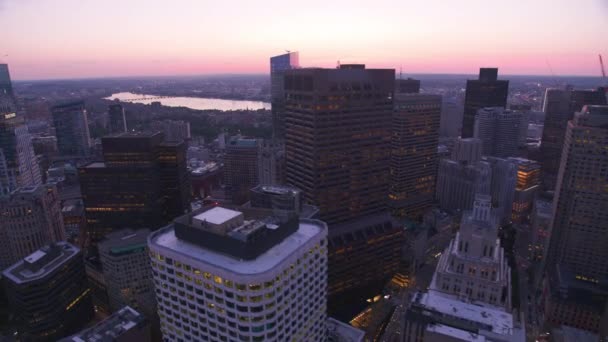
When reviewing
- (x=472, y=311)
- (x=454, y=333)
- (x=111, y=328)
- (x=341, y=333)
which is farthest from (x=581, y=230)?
(x=111, y=328)

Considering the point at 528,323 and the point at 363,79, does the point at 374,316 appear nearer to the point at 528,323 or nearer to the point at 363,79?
the point at 528,323

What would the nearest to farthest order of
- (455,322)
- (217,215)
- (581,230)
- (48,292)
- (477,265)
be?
1. (217,215)
2. (455,322)
3. (477,265)
4. (48,292)
5. (581,230)

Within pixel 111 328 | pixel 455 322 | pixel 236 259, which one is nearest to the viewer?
pixel 236 259

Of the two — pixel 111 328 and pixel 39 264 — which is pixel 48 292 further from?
pixel 111 328

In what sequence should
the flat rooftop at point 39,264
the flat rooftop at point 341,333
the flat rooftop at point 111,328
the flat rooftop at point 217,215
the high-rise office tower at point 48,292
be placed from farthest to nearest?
the flat rooftop at point 39,264, the high-rise office tower at point 48,292, the flat rooftop at point 341,333, the flat rooftop at point 111,328, the flat rooftop at point 217,215

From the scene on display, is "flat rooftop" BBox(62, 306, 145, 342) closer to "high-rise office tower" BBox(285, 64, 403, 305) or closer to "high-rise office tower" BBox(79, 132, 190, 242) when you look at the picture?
"high-rise office tower" BBox(285, 64, 403, 305)

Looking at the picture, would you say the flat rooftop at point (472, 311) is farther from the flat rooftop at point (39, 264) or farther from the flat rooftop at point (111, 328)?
the flat rooftop at point (39, 264)

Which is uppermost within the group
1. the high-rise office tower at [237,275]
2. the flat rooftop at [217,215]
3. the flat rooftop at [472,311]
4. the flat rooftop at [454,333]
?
the flat rooftop at [217,215]

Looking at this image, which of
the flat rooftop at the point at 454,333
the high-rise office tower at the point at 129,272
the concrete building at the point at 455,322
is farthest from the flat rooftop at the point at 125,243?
the flat rooftop at the point at 454,333
